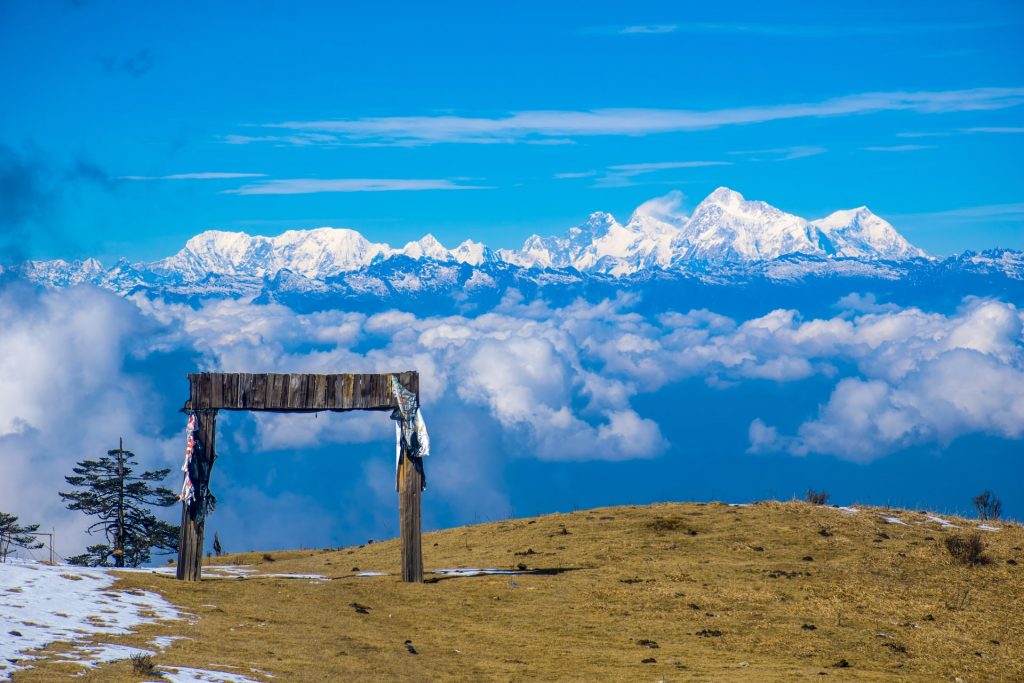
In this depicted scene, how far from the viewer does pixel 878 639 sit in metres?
23.7

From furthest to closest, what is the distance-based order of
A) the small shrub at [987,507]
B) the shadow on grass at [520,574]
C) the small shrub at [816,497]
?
the small shrub at [816,497]
the small shrub at [987,507]
the shadow on grass at [520,574]

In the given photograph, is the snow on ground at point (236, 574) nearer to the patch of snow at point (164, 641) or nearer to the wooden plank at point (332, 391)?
the wooden plank at point (332, 391)

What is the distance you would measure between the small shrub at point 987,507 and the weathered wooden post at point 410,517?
26.7 metres

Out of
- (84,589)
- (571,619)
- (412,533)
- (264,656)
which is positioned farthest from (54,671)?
(412,533)

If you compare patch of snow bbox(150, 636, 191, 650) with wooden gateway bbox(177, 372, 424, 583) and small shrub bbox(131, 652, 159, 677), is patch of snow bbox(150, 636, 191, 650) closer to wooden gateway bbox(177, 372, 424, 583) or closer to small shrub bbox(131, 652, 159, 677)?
small shrub bbox(131, 652, 159, 677)

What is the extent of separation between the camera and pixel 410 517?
102 feet

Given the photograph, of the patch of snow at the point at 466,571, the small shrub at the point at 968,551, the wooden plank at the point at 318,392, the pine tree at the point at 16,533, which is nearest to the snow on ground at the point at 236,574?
the patch of snow at the point at 466,571

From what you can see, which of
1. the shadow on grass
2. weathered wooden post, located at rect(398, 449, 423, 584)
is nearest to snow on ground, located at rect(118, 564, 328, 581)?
weathered wooden post, located at rect(398, 449, 423, 584)

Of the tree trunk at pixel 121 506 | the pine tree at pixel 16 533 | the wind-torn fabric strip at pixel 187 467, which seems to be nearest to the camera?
the wind-torn fabric strip at pixel 187 467

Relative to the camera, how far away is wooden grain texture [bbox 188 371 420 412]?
29766mm

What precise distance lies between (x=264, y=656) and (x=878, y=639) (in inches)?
545

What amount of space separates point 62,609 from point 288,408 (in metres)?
9.93

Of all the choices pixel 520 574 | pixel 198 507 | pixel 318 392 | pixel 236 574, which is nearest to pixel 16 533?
pixel 236 574

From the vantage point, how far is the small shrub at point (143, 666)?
53.4 feet
